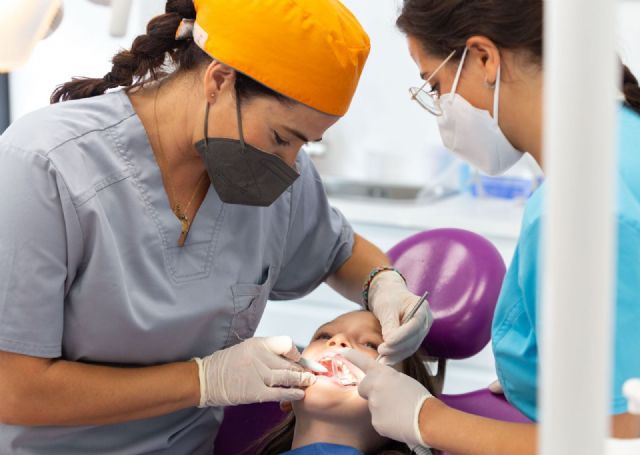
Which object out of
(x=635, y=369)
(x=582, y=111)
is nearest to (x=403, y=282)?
(x=635, y=369)

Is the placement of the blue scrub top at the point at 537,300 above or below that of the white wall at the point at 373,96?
above

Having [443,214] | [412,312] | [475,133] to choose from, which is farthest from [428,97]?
[443,214]

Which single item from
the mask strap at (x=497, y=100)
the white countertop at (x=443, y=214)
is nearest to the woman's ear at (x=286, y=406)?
the mask strap at (x=497, y=100)

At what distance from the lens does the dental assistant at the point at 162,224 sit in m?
1.51

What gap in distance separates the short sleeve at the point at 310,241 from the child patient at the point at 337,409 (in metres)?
0.18

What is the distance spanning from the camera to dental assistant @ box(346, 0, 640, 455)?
125cm

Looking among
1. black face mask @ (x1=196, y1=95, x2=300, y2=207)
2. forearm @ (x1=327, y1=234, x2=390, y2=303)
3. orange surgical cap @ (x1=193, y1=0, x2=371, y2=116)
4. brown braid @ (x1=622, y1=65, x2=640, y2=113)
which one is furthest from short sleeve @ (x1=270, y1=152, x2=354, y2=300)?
brown braid @ (x1=622, y1=65, x2=640, y2=113)

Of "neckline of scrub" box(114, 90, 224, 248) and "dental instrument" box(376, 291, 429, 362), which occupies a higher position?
"neckline of scrub" box(114, 90, 224, 248)

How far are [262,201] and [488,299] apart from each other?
675 mm

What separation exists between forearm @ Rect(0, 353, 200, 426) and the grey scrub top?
0.15 ft

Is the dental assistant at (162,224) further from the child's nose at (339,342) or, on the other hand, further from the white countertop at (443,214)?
the white countertop at (443,214)

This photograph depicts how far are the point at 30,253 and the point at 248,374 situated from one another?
0.49 meters

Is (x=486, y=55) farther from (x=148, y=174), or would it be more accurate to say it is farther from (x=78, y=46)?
(x=78, y=46)

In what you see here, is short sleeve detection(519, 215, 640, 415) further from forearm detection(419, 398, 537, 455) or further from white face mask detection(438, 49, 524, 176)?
white face mask detection(438, 49, 524, 176)
